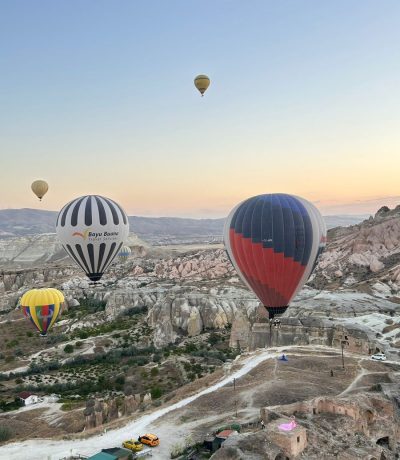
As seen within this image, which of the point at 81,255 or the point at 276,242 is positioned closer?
the point at 276,242

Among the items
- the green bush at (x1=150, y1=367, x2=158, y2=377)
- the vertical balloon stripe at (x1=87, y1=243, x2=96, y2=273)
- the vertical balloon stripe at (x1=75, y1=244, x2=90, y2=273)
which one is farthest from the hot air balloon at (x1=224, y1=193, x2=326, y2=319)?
the green bush at (x1=150, y1=367, x2=158, y2=377)

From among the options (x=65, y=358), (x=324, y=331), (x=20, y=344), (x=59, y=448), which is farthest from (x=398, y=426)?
(x=20, y=344)

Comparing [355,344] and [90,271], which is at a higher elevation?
[90,271]

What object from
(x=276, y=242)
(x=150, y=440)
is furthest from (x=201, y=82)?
(x=150, y=440)

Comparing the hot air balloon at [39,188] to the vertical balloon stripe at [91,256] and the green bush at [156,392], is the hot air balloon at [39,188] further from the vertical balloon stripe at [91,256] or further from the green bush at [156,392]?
the green bush at [156,392]

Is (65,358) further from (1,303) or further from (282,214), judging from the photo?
(1,303)

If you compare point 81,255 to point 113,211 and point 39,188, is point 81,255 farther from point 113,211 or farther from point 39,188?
point 39,188
